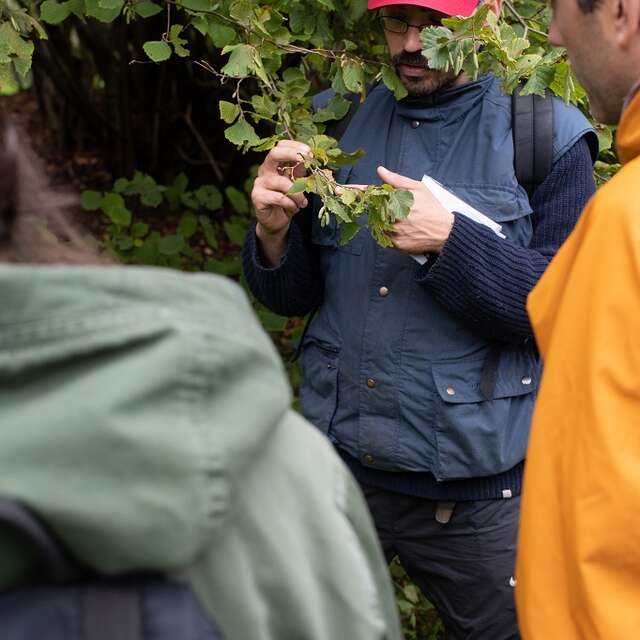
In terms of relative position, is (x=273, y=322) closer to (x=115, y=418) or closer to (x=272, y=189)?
(x=272, y=189)

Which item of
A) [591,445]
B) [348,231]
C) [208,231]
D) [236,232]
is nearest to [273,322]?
[236,232]

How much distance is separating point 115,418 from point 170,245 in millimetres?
3709

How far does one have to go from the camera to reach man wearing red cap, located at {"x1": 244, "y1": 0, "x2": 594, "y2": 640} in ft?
6.97

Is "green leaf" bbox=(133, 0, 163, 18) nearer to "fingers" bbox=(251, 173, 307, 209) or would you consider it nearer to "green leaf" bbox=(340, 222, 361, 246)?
"fingers" bbox=(251, 173, 307, 209)

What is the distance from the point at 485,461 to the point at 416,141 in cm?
81

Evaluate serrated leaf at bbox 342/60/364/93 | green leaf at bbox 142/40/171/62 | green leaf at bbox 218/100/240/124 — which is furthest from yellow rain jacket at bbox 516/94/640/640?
green leaf at bbox 142/40/171/62

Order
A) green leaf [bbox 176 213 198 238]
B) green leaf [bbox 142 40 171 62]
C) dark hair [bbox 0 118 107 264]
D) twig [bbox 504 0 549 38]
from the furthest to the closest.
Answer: green leaf [bbox 176 213 198 238]
twig [bbox 504 0 549 38]
green leaf [bbox 142 40 171 62]
dark hair [bbox 0 118 107 264]

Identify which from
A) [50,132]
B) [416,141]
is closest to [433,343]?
[416,141]

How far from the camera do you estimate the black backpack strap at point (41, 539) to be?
28.4 inches

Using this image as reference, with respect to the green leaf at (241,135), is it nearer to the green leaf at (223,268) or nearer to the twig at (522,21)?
the twig at (522,21)

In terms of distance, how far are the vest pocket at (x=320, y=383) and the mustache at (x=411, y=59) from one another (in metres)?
0.73

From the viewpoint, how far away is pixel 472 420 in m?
2.15

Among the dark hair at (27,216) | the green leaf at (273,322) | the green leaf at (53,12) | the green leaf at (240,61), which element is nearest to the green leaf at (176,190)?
the green leaf at (273,322)

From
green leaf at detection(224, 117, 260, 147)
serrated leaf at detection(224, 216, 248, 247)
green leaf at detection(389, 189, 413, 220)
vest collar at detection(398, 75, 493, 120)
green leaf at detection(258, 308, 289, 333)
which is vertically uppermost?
vest collar at detection(398, 75, 493, 120)
